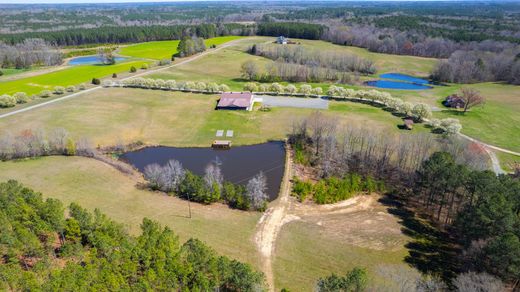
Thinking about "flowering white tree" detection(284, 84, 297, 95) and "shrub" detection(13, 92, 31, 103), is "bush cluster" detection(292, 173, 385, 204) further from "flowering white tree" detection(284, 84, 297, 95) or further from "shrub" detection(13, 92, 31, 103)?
"shrub" detection(13, 92, 31, 103)

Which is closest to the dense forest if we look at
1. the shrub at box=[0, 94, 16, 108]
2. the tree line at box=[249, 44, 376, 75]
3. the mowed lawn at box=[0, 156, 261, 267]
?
the mowed lawn at box=[0, 156, 261, 267]

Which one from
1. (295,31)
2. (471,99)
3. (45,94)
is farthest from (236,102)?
(295,31)

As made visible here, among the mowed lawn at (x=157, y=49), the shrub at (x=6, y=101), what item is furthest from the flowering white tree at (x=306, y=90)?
the mowed lawn at (x=157, y=49)

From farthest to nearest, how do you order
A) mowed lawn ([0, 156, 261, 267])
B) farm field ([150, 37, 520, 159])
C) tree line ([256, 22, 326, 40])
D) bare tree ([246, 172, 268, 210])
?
tree line ([256, 22, 326, 40])
farm field ([150, 37, 520, 159])
bare tree ([246, 172, 268, 210])
mowed lawn ([0, 156, 261, 267])

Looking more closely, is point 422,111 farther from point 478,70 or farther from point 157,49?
point 157,49

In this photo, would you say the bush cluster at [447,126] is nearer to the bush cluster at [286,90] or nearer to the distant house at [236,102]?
the bush cluster at [286,90]

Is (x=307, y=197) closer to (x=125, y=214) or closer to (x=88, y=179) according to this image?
(x=125, y=214)
